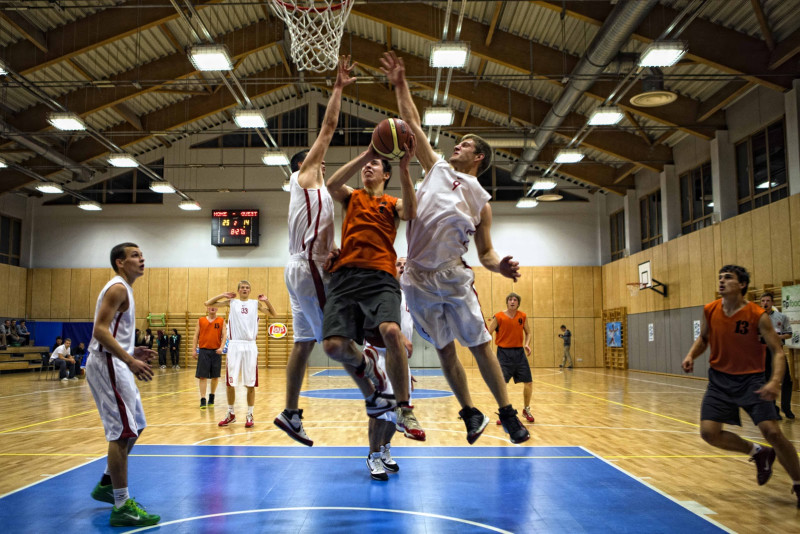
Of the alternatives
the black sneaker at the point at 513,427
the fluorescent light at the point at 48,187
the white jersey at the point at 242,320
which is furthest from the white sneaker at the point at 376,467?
the fluorescent light at the point at 48,187

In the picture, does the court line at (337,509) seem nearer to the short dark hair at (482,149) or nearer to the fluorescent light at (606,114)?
the short dark hair at (482,149)

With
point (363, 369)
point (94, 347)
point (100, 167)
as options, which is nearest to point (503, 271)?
point (363, 369)

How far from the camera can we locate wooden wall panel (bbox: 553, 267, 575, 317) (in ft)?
88.1

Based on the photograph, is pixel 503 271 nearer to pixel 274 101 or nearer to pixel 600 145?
pixel 600 145

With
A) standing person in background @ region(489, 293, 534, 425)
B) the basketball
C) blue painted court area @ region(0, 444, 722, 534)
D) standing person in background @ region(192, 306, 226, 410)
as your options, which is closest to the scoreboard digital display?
standing person in background @ region(192, 306, 226, 410)

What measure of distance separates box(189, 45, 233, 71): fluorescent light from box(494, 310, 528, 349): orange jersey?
7.60 meters

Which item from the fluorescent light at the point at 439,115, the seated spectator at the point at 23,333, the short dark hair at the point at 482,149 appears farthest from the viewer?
the seated spectator at the point at 23,333

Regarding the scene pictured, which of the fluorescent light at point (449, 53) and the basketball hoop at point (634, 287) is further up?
the fluorescent light at point (449, 53)

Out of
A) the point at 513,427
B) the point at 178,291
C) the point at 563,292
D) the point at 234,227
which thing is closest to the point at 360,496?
the point at 513,427

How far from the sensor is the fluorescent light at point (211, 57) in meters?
12.6

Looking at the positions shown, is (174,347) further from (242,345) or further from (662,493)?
(662,493)

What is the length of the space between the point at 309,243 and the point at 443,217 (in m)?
1.08

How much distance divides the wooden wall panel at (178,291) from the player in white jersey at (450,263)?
78.2 ft

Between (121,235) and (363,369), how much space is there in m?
25.5
